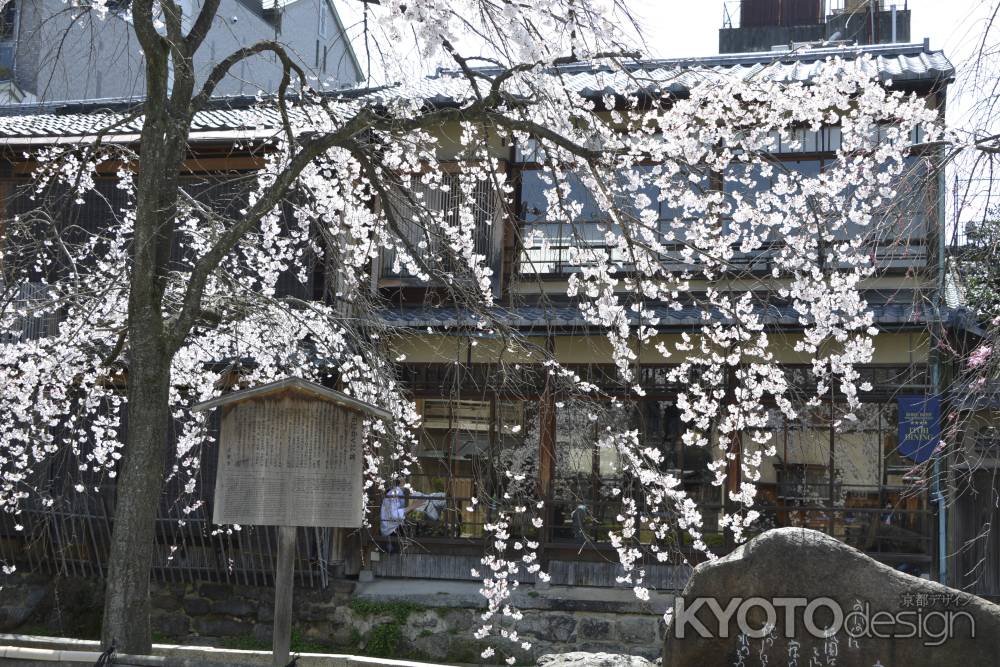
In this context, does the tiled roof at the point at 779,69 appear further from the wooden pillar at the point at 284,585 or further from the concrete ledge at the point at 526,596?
the wooden pillar at the point at 284,585

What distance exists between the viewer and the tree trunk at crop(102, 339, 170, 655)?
6.61 metres

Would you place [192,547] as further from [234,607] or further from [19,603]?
[19,603]

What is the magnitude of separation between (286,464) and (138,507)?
977 mm

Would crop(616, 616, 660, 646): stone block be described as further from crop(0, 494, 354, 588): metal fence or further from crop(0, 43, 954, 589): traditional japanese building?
crop(0, 494, 354, 588): metal fence

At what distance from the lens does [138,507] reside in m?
6.70

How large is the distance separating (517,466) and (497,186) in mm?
7819

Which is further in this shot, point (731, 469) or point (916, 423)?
point (731, 469)

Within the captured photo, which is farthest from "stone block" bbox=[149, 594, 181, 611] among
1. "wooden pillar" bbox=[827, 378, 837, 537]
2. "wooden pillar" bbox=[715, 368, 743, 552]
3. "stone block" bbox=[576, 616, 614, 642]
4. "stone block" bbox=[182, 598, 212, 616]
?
"wooden pillar" bbox=[827, 378, 837, 537]

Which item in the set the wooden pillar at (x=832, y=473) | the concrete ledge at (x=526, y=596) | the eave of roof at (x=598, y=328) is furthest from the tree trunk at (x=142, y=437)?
the wooden pillar at (x=832, y=473)

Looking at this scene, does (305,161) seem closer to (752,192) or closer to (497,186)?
(497,186)

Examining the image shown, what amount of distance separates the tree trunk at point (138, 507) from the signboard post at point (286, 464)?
363mm

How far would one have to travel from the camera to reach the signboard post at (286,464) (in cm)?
675

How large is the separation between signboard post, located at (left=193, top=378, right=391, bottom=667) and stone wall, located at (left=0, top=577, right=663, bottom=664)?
6170 millimetres

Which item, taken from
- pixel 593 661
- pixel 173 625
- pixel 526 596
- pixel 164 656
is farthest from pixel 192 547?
pixel 593 661
